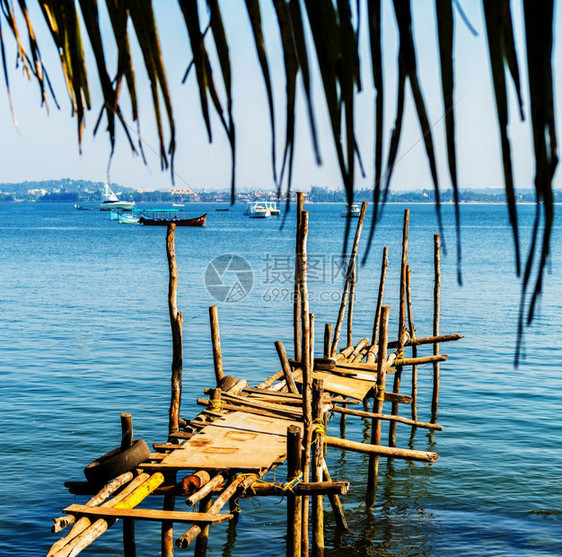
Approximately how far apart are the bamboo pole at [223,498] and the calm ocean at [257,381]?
3918 millimetres

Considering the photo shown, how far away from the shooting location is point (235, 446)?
9.16 metres

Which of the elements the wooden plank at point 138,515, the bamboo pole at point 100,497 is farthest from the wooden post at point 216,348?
the wooden plank at point 138,515

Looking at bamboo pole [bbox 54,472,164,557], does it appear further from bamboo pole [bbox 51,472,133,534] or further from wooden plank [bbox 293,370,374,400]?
wooden plank [bbox 293,370,374,400]

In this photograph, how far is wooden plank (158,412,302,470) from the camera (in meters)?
8.47

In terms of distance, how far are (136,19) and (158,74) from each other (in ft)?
0.30

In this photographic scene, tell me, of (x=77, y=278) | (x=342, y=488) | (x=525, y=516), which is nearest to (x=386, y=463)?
(x=525, y=516)

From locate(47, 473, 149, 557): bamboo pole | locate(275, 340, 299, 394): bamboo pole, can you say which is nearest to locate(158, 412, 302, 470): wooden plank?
locate(47, 473, 149, 557): bamboo pole

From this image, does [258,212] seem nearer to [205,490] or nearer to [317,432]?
[317,432]

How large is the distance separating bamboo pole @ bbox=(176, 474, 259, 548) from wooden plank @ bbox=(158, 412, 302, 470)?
0.13 metres

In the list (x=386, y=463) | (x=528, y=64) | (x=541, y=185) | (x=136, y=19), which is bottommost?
(x=386, y=463)

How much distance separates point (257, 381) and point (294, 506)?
526 inches

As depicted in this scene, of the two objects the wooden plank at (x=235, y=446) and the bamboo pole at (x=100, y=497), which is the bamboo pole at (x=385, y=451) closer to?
the wooden plank at (x=235, y=446)

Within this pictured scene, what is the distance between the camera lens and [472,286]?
43969 mm

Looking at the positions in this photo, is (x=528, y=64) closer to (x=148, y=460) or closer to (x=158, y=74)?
(x=158, y=74)
